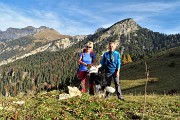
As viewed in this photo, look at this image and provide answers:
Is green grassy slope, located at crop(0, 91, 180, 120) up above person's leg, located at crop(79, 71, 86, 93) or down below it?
below

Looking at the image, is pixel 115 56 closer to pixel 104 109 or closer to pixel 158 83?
pixel 104 109

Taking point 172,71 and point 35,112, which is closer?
point 35,112

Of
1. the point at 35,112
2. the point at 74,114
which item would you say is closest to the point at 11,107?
the point at 35,112

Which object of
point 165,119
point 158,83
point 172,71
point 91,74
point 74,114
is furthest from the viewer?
point 172,71

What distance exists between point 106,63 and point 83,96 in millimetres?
2621

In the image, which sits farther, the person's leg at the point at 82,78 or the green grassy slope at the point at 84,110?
the person's leg at the point at 82,78

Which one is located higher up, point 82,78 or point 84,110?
point 82,78

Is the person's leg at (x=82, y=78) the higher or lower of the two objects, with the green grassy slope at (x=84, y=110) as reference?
higher

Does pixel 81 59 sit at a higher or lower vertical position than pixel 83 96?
higher

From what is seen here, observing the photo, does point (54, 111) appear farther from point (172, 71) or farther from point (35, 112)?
point (172, 71)

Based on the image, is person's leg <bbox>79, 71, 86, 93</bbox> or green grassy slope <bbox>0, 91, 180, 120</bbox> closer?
green grassy slope <bbox>0, 91, 180, 120</bbox>

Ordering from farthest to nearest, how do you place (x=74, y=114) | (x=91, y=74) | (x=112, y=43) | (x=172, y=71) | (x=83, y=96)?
(x=172, y=71)
(x=91, y=74)
(x=112, y=43)
(x=83, y=96)
(x=74, y=114)

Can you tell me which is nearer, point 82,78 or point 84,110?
point 84,110

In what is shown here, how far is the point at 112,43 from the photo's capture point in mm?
15398
